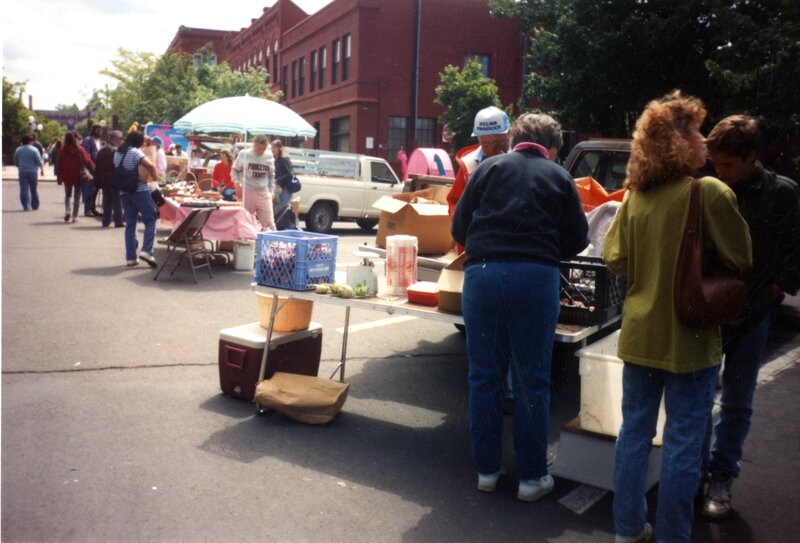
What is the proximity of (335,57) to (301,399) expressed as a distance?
3323 centimetres

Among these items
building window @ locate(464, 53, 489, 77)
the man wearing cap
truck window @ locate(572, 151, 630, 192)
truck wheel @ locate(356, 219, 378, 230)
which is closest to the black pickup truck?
truck window @ locate(572, 151, 630, 192)

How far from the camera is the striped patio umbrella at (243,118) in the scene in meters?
12.7

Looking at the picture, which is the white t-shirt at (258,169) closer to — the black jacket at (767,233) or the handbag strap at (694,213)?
the black jacket at (767,233)

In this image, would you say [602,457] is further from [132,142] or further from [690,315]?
[132,142]

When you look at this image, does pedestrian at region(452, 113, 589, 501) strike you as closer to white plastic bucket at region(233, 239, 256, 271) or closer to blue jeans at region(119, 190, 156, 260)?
blue jeans at region(119, 190, 156, 260)

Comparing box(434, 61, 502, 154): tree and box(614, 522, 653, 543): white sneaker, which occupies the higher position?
box(434, 61, 502, 154): tree

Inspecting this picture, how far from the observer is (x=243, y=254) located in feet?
39.7

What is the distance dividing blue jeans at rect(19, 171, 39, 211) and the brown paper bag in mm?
18179

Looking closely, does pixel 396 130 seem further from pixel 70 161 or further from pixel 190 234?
pixel 190 234

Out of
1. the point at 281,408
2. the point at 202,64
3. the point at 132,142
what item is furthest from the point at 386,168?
the point at 202,64

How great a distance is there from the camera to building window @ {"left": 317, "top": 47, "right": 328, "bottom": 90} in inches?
1483

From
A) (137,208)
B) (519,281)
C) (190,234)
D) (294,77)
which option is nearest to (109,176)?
(137,208)

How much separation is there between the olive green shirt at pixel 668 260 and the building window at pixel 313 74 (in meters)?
37.9

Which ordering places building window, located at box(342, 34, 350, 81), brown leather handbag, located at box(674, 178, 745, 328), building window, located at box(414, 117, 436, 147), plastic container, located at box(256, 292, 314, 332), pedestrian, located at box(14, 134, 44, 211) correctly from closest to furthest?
1. brown leather handbag, located at box(674, 178, 745, 328)
2. plastic container, located at box(256, 292, 314, 332)
3. pedestrian, located at box(14, 134, 44, 211)
4. building window, located at box(414, 117, 436, 147)
5. building window, located at box(342, 34, 350, 81)
